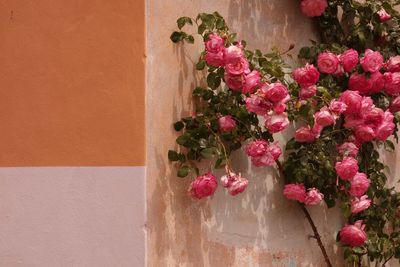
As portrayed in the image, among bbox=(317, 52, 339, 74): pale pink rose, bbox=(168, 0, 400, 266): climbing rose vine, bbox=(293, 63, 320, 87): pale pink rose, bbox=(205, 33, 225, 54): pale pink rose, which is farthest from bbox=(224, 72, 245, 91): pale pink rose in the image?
bbox=(317, 52, 339, 74): pale pink rose

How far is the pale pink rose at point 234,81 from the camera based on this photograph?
3.02 m

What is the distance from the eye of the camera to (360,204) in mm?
3414

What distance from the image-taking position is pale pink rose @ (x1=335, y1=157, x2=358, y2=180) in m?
3.26

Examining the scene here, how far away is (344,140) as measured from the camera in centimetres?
358

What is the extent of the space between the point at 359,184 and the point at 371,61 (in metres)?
0.64

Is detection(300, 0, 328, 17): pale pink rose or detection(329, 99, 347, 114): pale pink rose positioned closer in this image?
detection(329, 99, 347, 114): pale pink rose

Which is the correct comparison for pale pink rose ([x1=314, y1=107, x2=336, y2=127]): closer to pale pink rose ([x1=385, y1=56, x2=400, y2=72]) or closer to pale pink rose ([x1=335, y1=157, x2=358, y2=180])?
pale pink rose ([x1=335, y1=157, x2=358, y2=180])

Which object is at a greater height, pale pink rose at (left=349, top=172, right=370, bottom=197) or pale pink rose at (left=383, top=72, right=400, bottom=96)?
pale pink rose at (left=383, top=72, right=400, bottom=96)

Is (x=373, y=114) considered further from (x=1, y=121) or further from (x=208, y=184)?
(x=1, y=121)

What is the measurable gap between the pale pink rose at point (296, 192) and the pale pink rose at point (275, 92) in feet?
1.87

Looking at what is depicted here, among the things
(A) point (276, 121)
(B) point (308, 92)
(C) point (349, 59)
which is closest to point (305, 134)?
(B) point (308, 92)

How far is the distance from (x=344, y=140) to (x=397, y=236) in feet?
2.10

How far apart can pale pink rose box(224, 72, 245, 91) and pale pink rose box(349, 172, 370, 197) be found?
0.79 m

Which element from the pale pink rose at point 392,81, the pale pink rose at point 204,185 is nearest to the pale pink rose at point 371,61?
the pale pink rose at point 392,81
